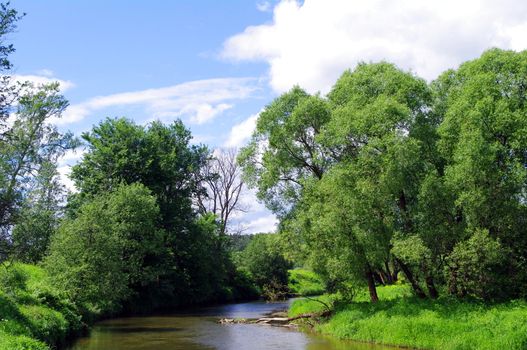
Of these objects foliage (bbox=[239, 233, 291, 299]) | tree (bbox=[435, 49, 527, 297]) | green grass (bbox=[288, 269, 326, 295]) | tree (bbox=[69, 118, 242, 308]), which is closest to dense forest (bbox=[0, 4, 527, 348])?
tree (bbox=[435, 49, 527, 297])

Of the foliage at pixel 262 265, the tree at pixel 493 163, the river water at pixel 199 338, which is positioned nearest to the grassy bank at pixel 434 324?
the river water at pixel 199 338

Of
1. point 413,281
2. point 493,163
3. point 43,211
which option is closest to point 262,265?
point 43,211

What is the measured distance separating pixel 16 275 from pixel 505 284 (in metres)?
26.9

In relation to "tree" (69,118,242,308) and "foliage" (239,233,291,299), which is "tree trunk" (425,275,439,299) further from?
"foliage" (239,233,291,299)

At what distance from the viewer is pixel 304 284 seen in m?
90.1

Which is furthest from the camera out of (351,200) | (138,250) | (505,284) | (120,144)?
(120,144)

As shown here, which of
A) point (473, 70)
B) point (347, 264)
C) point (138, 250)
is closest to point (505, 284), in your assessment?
point (347, 264)

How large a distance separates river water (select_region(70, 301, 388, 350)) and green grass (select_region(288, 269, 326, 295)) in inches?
1718

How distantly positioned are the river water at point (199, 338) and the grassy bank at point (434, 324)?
1.33 m

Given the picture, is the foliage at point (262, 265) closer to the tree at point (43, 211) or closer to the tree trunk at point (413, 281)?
the tree at point (43, 211)

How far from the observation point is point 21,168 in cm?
4541

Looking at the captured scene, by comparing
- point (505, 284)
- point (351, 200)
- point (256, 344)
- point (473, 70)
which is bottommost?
point (256, 344)

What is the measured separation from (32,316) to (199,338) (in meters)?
9.90

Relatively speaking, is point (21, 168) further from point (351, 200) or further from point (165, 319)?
point (351, 200)
